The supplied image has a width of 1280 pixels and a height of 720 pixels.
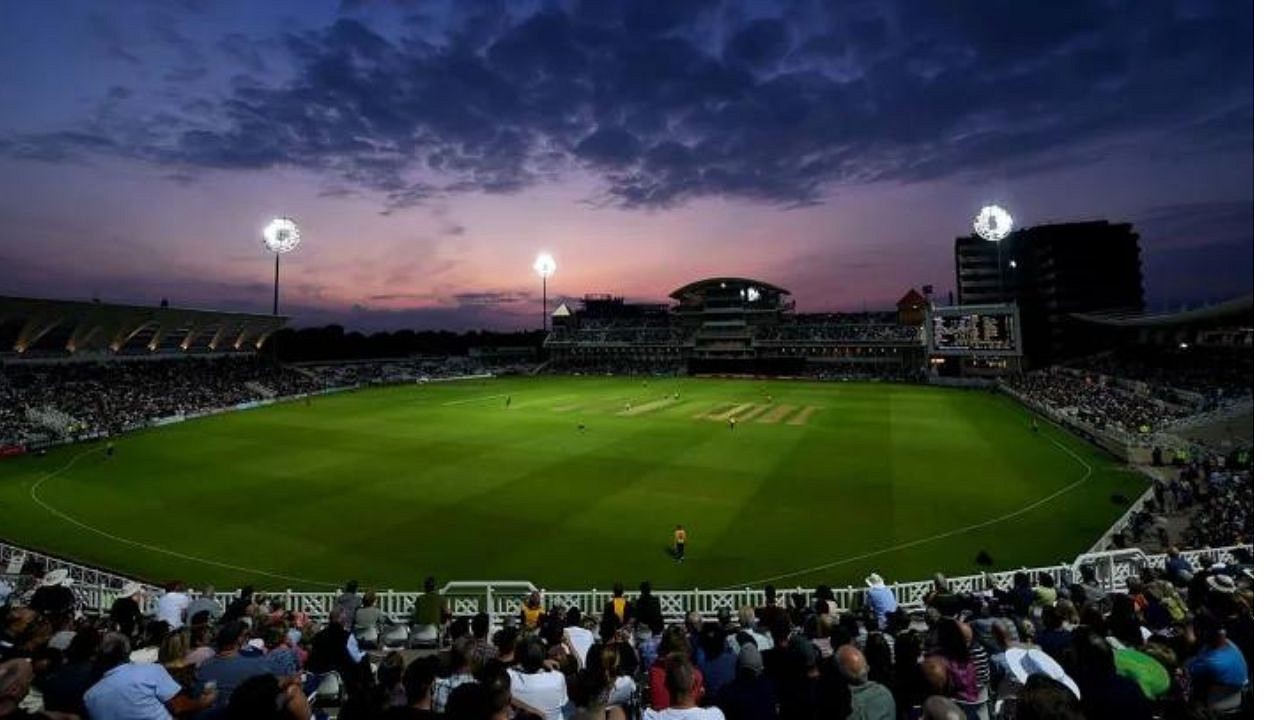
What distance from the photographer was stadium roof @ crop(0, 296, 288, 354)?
1999 inches

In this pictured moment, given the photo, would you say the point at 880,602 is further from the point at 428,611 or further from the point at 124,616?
the point at 124,616

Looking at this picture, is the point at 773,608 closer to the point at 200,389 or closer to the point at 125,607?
the point at 125,607

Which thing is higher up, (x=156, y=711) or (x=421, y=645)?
(x=156, y=711)

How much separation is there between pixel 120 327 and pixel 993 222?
82.6 metres

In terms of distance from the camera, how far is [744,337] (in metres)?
112

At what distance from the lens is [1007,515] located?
2302cm

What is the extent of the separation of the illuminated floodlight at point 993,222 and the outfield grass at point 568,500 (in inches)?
612

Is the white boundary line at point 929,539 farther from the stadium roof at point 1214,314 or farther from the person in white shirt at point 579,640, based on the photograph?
the stadium roof at point 1214,314

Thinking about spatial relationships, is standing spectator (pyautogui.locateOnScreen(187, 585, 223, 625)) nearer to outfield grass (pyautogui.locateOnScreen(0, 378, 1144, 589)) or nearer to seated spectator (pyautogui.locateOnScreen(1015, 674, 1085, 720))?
outfield grass (pyautogui.locateOnScreen(0, 378, 1144, 589))

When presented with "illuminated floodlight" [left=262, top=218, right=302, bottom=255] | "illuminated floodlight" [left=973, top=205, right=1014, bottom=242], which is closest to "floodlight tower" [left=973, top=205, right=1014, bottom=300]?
"illuminated floodlight" [left=973, top=205, right=1014, bottom=242]

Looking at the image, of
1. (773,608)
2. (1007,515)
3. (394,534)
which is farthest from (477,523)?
(1007,515)

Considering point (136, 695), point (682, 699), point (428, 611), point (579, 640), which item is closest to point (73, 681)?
point (136, 695)

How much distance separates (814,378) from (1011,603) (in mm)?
86665

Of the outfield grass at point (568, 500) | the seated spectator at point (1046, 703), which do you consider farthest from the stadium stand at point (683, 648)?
the outfield grass at point (568, 500)
